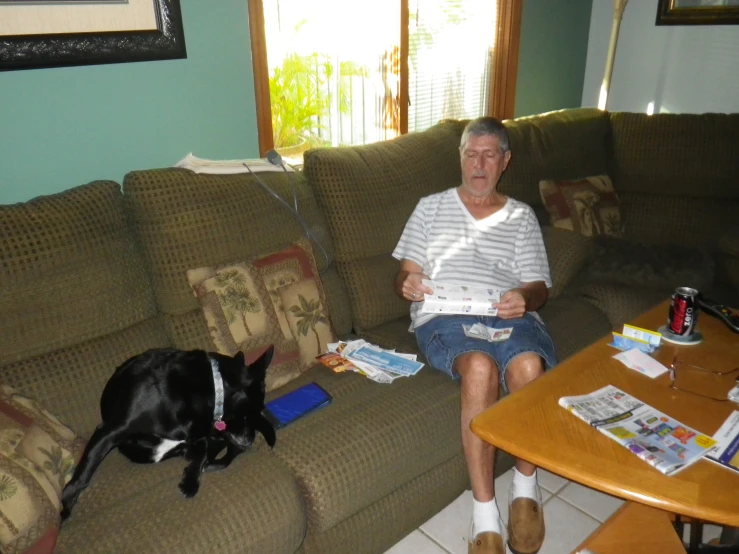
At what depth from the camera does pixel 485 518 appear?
156cm

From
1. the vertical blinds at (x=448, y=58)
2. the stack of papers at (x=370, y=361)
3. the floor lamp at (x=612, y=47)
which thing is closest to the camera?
the stack of papers at (x=370, y=361)

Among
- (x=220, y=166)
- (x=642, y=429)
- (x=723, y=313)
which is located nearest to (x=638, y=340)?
(x=723, y=313)

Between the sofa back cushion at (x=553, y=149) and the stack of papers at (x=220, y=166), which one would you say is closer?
the stack of papers at (x=220, y=166)

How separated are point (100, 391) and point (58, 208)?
1.69 feet

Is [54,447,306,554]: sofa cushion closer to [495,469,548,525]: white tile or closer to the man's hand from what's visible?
[495,469,548,525]: white tile

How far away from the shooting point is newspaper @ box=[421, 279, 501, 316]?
1711mm

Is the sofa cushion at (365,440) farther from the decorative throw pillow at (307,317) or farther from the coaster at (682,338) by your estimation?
the coaster at (682,338)

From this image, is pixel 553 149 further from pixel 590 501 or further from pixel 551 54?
pixel 590 501

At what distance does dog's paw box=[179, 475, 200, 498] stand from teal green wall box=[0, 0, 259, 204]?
1.06 m

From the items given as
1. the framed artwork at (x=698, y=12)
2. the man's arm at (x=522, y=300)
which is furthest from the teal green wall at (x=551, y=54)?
the man's arm at (x=522, y=300)

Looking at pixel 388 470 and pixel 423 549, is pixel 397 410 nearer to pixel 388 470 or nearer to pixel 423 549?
pixel 388 470

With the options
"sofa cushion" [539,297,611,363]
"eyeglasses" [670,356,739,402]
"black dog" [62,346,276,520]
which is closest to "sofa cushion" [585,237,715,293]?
"sofa cushion" [539,297,611,363]

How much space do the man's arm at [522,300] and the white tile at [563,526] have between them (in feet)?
2.09

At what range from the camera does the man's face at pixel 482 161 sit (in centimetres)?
188
